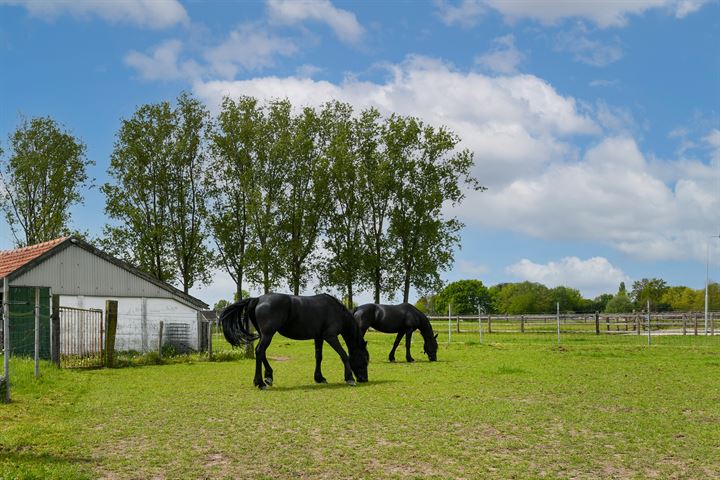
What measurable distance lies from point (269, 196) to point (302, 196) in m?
2.60

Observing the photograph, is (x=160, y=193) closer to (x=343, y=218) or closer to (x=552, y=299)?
(x=343, y=218)

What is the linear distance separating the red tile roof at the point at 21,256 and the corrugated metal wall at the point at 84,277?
19.1 inches

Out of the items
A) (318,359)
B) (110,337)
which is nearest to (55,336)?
(110,337)

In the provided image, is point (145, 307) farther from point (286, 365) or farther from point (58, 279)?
point (286, 365)

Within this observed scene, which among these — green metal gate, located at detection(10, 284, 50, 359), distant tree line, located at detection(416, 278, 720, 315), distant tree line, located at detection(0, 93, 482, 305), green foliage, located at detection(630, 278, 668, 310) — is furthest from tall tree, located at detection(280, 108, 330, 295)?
green foliage, located at detection(630, 278, 668, 310)

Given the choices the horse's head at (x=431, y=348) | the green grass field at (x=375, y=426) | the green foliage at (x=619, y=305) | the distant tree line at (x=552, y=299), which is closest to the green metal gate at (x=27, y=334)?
the green grass field at (x=375, y=426)

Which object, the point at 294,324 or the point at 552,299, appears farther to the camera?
the point at 552,299

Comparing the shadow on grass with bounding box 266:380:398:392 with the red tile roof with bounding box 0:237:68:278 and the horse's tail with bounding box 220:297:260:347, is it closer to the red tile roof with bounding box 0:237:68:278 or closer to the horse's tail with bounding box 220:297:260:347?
the horse's tail with bounding box 220:297:260:347

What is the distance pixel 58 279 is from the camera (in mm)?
27750

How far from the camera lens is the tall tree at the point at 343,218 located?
49.8 metres

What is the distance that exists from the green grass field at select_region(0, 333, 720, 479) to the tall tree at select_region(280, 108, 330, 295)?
29.9m

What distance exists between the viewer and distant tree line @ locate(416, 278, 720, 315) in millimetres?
103625

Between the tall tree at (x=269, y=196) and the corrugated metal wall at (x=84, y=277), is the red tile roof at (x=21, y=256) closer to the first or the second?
→ the corrugated metal wall at (x=84, y=277)

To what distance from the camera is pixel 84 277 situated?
93.8ft
